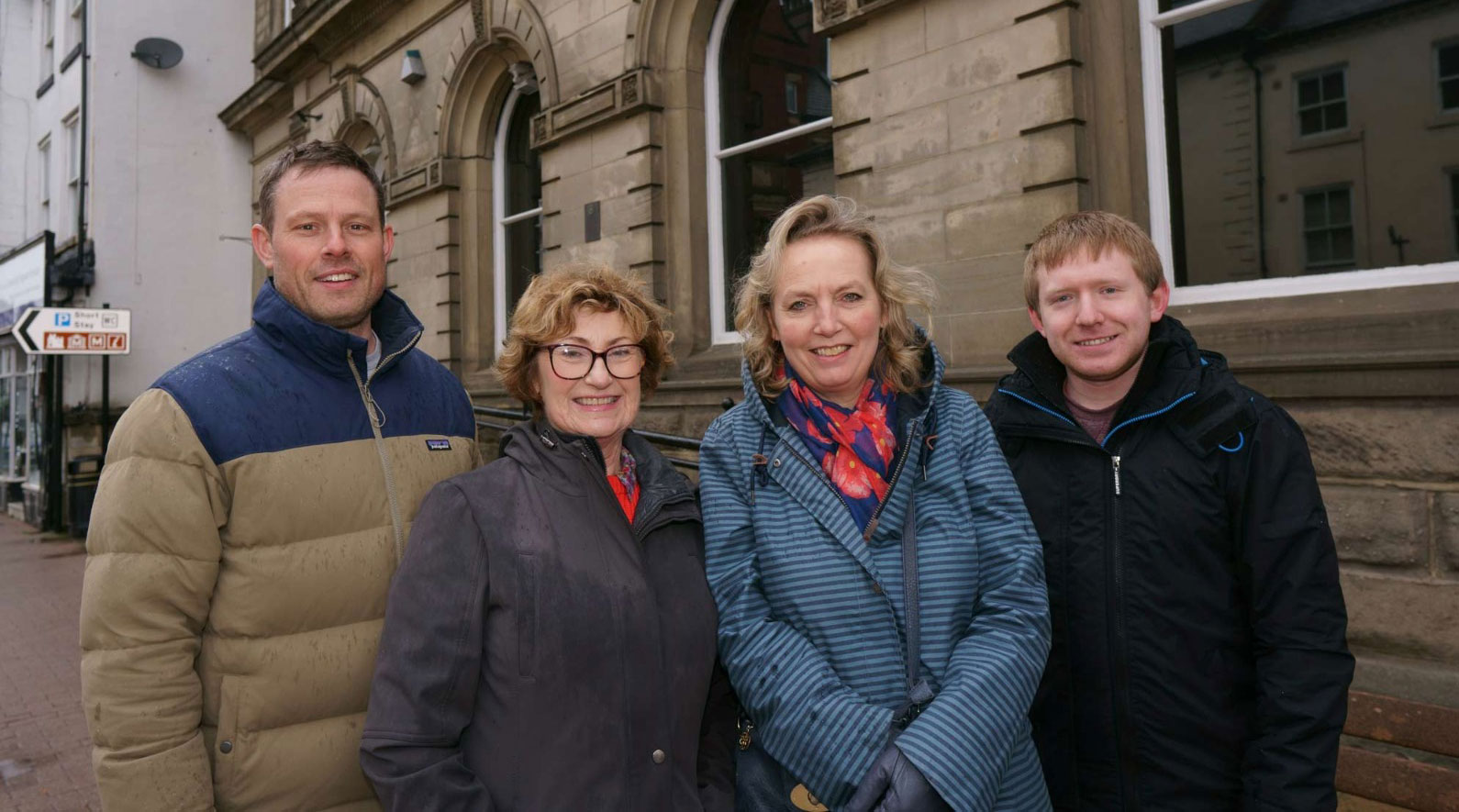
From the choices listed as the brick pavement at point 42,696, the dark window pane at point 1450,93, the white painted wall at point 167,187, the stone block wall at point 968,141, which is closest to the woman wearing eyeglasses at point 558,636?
the stone block wall at point 968,141

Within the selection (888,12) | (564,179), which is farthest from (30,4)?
(888,12)

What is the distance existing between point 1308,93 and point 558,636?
4.29 m

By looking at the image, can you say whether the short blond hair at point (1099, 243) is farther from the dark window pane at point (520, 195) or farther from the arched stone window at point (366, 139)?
the arched stone window at point (366, 139)

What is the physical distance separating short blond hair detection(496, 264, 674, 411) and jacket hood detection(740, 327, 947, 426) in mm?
249

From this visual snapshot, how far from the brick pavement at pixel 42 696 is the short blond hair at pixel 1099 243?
481 cm

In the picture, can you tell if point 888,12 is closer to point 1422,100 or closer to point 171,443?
point 1422,100

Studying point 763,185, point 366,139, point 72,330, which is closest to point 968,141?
point 763,185

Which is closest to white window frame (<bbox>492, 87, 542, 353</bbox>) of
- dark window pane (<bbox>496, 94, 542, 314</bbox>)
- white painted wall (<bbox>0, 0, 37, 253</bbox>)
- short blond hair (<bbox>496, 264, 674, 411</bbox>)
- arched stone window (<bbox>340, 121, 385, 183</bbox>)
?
dark window pane (<bbox>496, 94, 542, 314</bbox>)

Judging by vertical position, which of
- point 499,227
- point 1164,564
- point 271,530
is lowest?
point 1164,564

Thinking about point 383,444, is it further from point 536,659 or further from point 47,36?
point 47,36

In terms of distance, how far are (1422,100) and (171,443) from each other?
16.1ft

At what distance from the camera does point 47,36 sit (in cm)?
1647

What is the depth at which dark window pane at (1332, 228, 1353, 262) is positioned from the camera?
3.88m

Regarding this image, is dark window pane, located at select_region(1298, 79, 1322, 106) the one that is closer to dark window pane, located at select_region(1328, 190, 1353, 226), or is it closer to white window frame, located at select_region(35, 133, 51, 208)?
dark window pane, located at select_region(1328, 190, 1353, 226)
